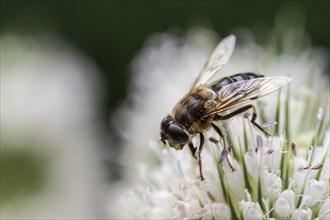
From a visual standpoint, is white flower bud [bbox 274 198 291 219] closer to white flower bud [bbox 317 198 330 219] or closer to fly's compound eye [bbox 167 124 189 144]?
white flower bud [bbox 317 198 330 219]

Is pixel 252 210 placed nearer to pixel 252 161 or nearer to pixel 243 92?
pixel 252 161

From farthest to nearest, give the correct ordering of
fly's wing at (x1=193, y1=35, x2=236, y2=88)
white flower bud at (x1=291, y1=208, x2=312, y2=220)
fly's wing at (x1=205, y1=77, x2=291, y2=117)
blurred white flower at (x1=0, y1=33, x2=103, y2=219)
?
blurred white flower at (x1=0, y1=33, x2=103, y2=219), fly's wing at (x1=193, y1=35, x2=236, y2=88), fly's wing at (x1=205, y1=77, x2=291, y2=117), white flower bud at (x1=291, y1=208, x2=312, y2=220)

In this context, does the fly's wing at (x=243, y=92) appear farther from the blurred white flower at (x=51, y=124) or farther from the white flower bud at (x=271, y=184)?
the blurred white flower at (x=51, y=124)

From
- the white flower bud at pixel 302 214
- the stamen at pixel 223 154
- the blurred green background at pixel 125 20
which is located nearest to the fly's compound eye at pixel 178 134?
the stamen at pixel 223 154

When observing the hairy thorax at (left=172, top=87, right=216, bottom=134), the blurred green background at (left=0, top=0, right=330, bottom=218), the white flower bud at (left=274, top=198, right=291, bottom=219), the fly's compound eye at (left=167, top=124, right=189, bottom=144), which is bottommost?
the white flower bud at (left=274, top=198, right=291, bottom=219)

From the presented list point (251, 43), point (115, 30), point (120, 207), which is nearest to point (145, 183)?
point (120, 207)

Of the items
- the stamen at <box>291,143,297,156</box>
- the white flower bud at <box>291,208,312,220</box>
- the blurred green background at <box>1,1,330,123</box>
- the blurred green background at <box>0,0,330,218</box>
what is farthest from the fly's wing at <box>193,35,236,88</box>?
the blurred green background at <box>1,1,330,123</box>

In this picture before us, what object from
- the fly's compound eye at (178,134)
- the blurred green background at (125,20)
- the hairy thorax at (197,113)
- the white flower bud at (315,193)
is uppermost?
the blurred green background at (125,20)
